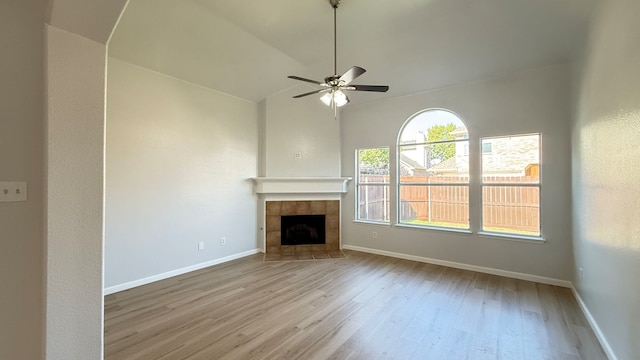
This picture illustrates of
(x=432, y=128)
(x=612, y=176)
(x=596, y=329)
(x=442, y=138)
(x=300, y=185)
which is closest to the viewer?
(x=612, y=176)

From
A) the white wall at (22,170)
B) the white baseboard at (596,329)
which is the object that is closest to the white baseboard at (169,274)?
the white wall at (22,170)

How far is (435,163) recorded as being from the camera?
15.9 feet

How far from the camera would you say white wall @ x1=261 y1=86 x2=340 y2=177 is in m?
5.30

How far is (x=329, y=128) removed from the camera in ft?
18.7

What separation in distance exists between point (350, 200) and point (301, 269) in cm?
196

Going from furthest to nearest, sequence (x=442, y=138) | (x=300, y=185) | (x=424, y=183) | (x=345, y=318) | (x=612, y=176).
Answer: (x=300, y=185) < (x=424, y=183) < (x=442, y=138) < (x=345, y=318) < (x=612, y=176)

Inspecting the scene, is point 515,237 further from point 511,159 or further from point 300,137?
point 300,137

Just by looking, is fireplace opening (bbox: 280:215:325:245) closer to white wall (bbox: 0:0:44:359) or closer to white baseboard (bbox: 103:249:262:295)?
white baseboard (bbox: 103:249:262:295)

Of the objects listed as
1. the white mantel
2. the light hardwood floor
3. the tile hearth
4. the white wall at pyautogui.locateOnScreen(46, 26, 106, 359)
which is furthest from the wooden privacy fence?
the white wall at pyautogui.locateOnScreen(46, 26, 106, 359)

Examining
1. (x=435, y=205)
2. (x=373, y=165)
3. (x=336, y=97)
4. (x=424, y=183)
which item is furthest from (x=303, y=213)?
(x=336, y=97)

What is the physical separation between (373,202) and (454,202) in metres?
1.54

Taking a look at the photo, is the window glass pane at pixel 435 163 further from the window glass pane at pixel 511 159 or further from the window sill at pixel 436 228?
the window sill at pixel 436 228

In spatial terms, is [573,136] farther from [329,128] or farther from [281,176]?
[281,176]

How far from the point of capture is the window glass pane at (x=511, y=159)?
393 cm
